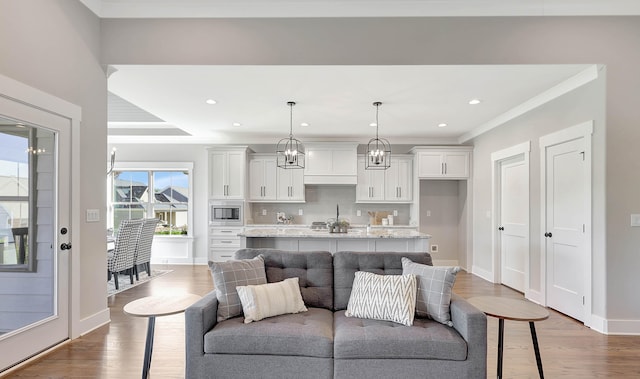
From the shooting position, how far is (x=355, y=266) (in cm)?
260

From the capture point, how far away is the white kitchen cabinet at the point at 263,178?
266 inches

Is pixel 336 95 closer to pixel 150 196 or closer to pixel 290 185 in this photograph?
pixel 290 185

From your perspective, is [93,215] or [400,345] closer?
[400,345]

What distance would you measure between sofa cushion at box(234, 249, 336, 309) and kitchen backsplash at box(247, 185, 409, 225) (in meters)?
Answer: 4.31

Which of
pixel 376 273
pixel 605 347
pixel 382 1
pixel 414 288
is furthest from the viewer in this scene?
pixel 382 1

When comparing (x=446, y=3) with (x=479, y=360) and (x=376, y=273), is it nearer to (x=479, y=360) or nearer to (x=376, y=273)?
(x=376, y=273)

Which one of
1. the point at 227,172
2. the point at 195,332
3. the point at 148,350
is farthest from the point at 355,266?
the point at 227,172

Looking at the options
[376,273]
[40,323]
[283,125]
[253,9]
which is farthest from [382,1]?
[40,323]

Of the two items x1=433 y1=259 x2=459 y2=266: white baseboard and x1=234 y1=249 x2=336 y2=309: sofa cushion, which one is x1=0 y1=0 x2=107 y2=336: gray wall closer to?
x1=234 y1=249 x2=336 y2=309: sofa cushion

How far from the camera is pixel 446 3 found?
3242 mm

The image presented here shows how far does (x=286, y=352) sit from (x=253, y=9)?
10.3 ft

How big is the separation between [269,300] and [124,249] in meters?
3.61

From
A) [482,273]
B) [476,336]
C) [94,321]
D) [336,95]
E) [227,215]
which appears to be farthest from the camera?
[227,215]

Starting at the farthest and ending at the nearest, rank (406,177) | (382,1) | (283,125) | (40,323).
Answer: (406,177), (283,125), (382,1), (40,323)
